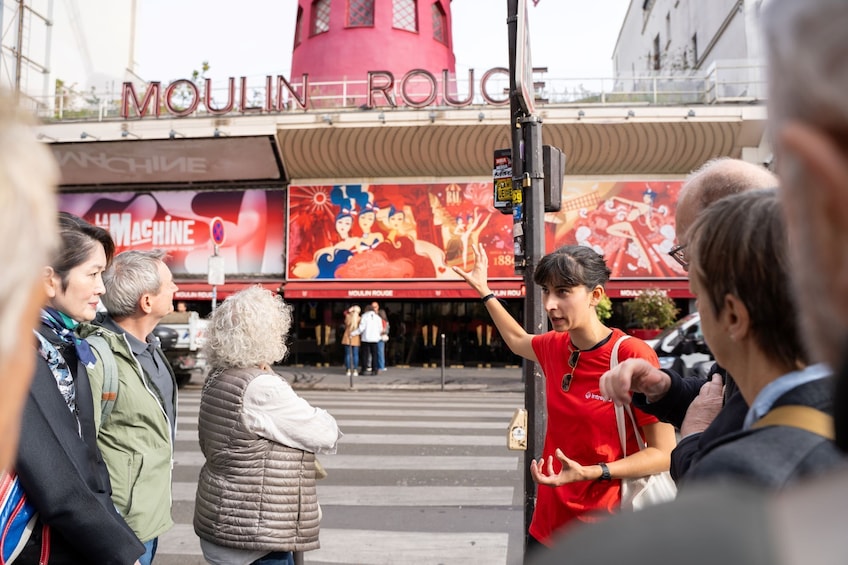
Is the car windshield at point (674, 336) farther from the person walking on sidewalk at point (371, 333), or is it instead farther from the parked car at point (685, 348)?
the person walking on sidewalk at point (371, 333)

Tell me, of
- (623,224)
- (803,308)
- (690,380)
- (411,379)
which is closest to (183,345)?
(411,379)

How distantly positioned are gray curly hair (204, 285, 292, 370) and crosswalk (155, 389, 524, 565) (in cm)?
207

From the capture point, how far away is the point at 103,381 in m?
2.67

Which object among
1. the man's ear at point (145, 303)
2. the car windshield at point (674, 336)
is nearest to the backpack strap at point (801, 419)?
the man's ear at point (145, 303)

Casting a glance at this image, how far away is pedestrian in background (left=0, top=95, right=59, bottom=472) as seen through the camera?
720mm

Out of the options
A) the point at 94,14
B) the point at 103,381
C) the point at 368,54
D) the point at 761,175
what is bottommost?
the point at 103,381

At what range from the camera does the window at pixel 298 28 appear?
76.6 ft

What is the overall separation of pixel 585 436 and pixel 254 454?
4.78ft

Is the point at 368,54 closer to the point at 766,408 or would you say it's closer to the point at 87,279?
the point at 87,279

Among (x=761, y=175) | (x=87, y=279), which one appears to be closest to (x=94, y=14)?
(x=87, y=279)

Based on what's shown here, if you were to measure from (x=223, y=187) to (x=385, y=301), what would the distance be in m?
6.12

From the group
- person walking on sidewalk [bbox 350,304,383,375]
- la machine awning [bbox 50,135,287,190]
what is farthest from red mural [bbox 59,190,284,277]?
person walking on sidewalk [bbox 350,304,383,375]

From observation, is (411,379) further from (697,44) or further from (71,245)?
(697,44)

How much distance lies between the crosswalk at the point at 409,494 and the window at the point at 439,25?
1689cm
